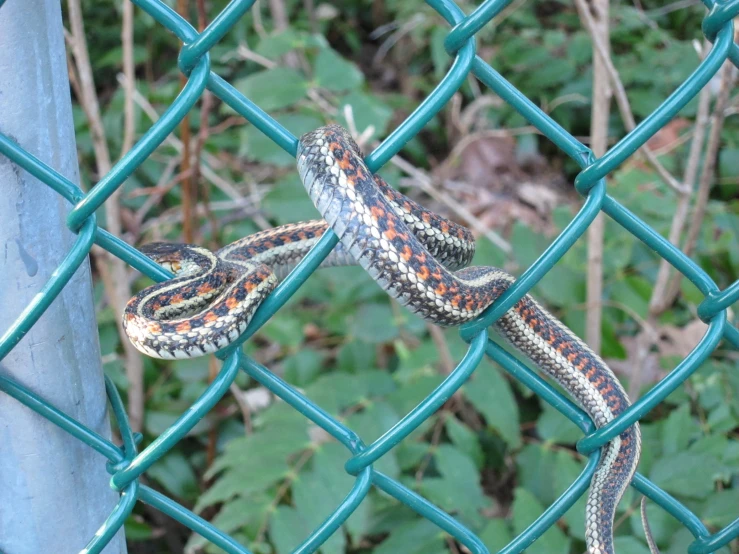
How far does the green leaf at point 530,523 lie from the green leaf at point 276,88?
191cm

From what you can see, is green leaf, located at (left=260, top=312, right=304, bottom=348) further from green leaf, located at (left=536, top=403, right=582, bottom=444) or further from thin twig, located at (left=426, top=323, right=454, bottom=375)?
green leaf, located at (left=536, top=403, right=582, bottom=444)

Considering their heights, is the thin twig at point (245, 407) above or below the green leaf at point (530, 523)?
below

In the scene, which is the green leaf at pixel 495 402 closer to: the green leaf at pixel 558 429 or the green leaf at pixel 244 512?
the green leaf at pixel 558 429

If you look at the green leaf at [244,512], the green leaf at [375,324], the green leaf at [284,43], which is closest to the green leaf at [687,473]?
the green leaf at [375,324]

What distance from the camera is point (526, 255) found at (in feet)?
11.5

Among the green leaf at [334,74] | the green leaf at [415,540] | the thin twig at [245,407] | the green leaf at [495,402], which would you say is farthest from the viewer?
the thin twig at [245,407]

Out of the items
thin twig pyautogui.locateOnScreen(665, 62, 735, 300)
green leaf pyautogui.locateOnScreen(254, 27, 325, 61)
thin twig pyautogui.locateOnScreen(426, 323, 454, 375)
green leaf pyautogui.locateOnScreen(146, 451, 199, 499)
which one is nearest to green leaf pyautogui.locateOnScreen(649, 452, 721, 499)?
thin twig pyautogui.locateOnScreen(426, 323, 454, 375)

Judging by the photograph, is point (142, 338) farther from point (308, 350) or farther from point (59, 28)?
point (308, 350)

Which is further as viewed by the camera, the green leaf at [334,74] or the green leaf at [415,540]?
the green leaf at [334,74]

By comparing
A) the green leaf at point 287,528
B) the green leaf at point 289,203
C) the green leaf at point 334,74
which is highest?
the green leaf at point 334,74

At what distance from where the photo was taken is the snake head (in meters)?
1.99

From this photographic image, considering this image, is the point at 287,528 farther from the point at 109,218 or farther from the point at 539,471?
the point at 109,218

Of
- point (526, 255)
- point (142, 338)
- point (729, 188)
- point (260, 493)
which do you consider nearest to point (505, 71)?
point (729, 188)

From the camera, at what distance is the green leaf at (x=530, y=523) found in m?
2.38
